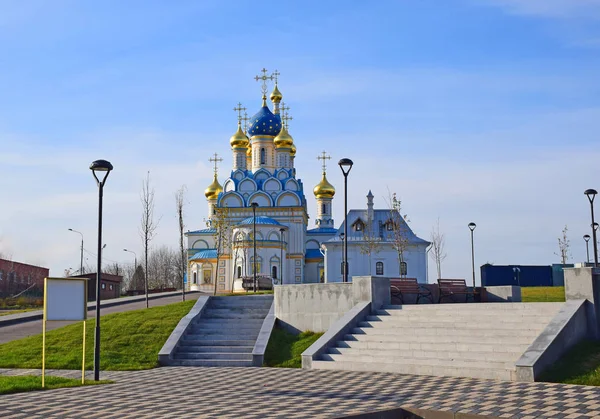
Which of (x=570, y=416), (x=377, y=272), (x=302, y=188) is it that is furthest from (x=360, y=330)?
(x=302, y=188)

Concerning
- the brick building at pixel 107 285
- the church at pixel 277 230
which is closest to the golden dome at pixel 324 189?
the church at pixel 277 230

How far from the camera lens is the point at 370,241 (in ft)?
165

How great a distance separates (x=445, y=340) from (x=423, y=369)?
149 centimetres

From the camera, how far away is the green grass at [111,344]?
18.8m

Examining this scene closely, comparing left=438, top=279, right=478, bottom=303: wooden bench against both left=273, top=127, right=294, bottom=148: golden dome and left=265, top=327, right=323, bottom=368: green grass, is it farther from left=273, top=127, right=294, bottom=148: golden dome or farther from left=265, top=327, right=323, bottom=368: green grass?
left=273, top=127, right=294, bottom=148: golden dome

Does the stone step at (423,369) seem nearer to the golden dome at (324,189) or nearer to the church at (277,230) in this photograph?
the church at (277,230)

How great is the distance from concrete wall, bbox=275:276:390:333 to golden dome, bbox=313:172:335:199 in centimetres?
4676

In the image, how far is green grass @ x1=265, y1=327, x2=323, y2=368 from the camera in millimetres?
18312

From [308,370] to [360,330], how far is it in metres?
1.97

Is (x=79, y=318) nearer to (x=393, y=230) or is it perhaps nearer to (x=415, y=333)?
(x=415, y=333)

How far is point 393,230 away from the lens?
53688 millimetres

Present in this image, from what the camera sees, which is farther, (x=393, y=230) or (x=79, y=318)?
(x=393, y=230)

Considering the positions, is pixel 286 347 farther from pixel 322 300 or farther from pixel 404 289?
pixel 404 289

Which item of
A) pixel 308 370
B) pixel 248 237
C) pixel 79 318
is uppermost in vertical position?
pixel 248 237
